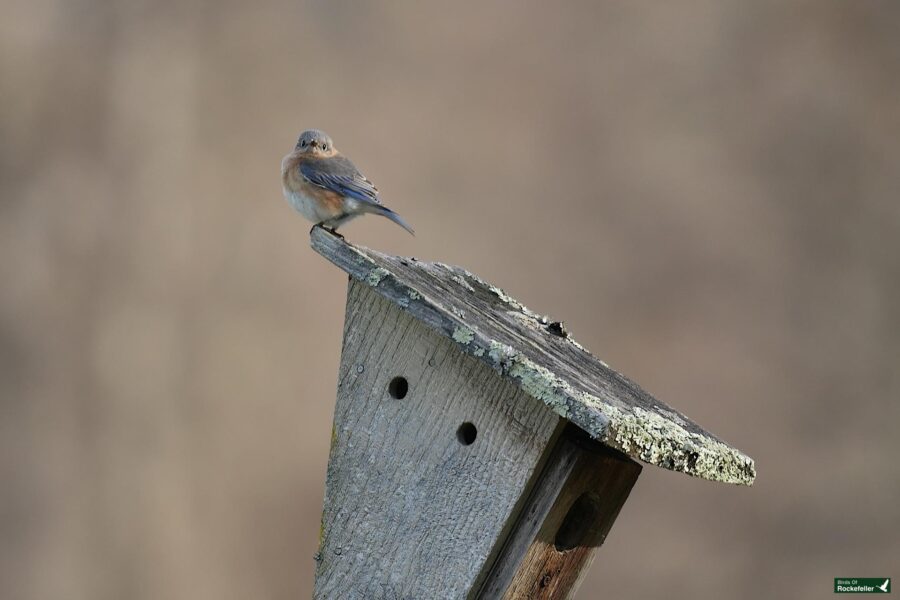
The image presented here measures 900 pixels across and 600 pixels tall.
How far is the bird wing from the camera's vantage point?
3145 millimetres

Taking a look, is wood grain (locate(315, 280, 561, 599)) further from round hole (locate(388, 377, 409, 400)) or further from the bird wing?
the bird wing

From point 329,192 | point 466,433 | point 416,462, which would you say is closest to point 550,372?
point 466,433

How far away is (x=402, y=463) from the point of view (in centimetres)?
264

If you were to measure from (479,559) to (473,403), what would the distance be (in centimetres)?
34

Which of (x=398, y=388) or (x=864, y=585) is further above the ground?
(x=864, y=585)

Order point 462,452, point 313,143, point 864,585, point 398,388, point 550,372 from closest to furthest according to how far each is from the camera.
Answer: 1. point 550,372
2. point 462,452
3. point 398,388
4. point 313,143
5. point 864,585

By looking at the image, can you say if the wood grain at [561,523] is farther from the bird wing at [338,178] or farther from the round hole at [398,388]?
the bird wing at [338,178]

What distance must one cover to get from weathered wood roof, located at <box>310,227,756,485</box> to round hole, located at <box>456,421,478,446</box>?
216 mm

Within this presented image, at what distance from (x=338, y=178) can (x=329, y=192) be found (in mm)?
54

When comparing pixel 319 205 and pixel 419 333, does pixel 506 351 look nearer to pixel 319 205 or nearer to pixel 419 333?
pixel 419 333

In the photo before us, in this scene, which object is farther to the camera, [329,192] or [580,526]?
[329,192]

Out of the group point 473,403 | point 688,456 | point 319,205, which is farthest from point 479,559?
point 319,205

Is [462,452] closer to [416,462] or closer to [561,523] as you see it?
[416,462]

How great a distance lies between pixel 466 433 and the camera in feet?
8.56
